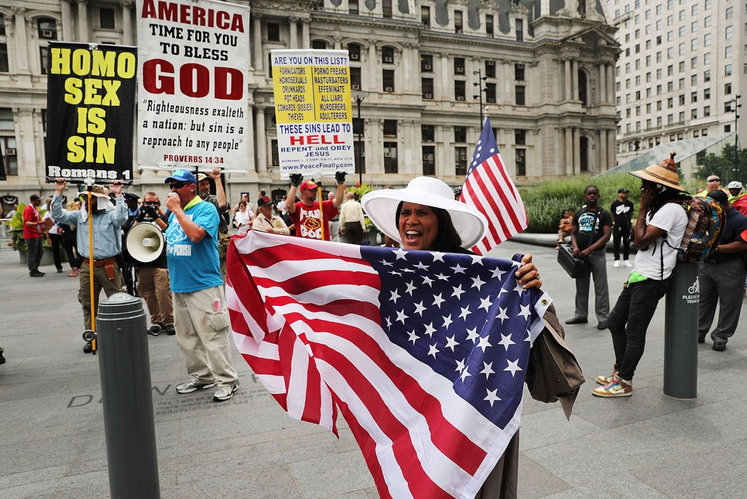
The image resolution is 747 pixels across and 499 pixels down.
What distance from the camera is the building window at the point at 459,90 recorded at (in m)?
56.1

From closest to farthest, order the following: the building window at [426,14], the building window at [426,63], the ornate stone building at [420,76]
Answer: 1. the ornate stone building at [420,76]
2. the building window at [426,63]
3. the building window at [426,14]

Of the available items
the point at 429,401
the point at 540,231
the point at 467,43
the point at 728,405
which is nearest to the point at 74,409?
the point at 429,401

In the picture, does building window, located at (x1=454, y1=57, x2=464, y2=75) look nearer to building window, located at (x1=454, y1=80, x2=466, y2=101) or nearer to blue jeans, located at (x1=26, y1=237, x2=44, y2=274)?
building window, located at (x1=454, y1=80, x2=466, y2=101)

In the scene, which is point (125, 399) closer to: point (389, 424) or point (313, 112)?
point (389, 424)

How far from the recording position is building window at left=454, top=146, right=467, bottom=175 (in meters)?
56.4

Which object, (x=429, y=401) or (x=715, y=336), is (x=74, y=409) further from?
(x=715, y=336)

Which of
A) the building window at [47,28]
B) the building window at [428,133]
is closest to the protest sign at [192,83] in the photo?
the building window at [47,28]

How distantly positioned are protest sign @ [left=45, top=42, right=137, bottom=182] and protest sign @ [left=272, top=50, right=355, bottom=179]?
2073 mm

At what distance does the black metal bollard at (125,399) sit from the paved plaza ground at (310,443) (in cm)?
78

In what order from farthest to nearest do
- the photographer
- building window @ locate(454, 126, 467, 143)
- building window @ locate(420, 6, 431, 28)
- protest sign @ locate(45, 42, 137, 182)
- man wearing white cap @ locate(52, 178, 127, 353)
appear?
building window @ locate(454, 126, 467, 143), building window @ locate(420, 6, 431, 28), the photographer, man wearing white cap @ locate(52, 178, 127, 353), protest sign @ locate(45, 42, 137, 182)

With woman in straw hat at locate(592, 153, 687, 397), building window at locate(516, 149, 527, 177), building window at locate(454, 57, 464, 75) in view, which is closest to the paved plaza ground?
woman in straw hat at locate(592, 153, 687, 397)

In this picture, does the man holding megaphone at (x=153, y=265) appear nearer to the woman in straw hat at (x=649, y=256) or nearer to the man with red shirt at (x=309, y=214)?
the man with red shirt at (x=309, y=214)

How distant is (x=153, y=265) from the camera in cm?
692

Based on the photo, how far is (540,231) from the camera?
22203 millimetres
